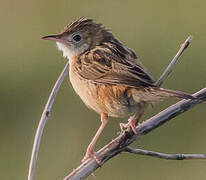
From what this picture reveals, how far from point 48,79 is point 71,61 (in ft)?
11.5

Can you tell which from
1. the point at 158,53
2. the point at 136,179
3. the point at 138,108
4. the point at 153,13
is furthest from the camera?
the point at 153,13

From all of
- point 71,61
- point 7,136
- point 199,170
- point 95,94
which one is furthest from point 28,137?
point 95,94

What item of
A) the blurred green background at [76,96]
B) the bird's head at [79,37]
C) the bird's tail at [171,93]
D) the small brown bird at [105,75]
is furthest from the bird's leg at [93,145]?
the blurred green background at [76,96]

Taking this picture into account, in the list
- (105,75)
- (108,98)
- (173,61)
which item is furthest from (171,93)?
(105,75)

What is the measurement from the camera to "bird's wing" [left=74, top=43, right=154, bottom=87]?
6238 mm

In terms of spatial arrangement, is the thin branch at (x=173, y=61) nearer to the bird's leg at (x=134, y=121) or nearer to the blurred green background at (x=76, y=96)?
the bird's leg at (x=134, y=121)

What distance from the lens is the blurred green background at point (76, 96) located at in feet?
31.3

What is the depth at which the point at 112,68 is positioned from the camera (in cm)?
654

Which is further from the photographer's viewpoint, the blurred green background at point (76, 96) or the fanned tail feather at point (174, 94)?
the blurred green background at point (76, 96)

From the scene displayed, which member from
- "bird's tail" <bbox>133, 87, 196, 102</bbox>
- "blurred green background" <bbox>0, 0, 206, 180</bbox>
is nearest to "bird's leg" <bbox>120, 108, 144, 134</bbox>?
"bird's tail" <bbox>133, 87, 196, 102</bbox>

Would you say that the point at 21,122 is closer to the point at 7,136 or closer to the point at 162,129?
the point at 7,136

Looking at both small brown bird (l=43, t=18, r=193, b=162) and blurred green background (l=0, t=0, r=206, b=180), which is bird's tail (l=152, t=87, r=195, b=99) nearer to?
small brown bird (l=43, t=18, r=193, b=162)

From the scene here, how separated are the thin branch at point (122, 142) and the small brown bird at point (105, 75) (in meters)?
0.08

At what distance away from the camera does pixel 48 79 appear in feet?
34.8
